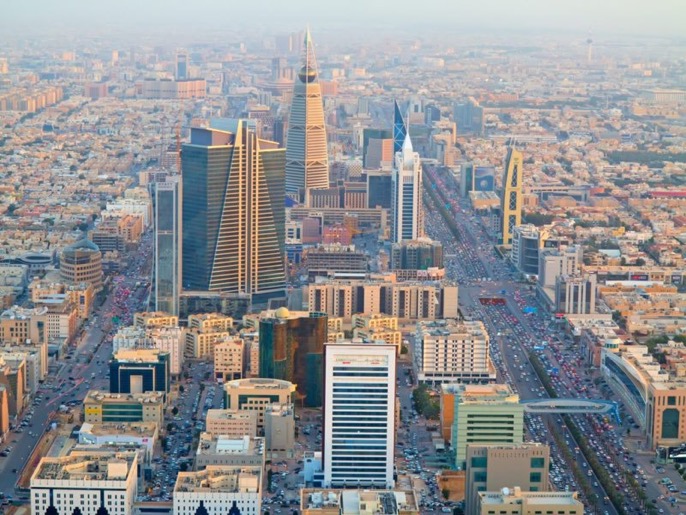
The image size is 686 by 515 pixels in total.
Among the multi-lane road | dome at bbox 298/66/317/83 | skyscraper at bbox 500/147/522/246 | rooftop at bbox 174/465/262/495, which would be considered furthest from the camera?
dome at bbox 298/66/317/83

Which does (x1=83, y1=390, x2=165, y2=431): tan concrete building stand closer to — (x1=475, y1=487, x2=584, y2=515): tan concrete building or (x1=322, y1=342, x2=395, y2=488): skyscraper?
(x1=322, y1=342, x2=395, y2=488): skyscraper

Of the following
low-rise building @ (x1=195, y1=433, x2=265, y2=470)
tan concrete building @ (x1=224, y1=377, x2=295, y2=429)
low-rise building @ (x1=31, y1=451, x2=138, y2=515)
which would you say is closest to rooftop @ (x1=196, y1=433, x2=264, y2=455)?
low-rise building @ (x1=195, y1=433, x2=265, y2=470)

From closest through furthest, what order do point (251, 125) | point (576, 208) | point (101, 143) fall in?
point (251, 125) < point (576, 208) < point (101, 143)

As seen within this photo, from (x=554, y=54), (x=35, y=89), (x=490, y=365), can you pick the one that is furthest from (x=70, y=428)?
(x=554, y=54)

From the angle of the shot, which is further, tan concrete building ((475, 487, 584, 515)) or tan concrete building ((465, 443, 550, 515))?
tan concrete building ((465, 443, 550, 515))

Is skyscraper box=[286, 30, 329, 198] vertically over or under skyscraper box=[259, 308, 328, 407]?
over

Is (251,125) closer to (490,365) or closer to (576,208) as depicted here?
(490,365)

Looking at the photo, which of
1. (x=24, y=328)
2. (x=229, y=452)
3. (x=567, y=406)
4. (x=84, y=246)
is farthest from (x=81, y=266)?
(x=229, y=452)

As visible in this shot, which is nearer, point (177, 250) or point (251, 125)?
point (177, 250)
